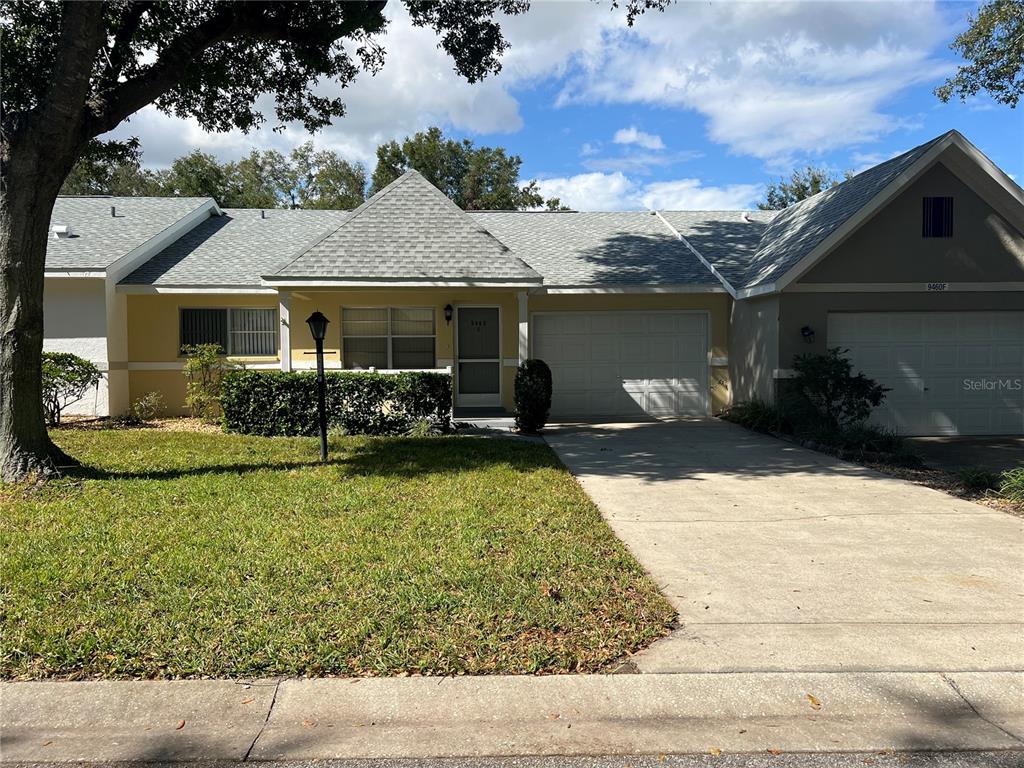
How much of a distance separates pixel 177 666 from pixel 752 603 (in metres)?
3.77

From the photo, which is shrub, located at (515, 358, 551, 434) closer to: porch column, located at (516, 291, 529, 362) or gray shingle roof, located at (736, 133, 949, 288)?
porch column, located at (516, 291, 529, 362)

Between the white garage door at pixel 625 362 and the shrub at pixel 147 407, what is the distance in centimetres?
804

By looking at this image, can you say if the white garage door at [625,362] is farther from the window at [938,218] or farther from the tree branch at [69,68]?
the tree branch at [69,68]

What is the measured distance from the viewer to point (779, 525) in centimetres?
684

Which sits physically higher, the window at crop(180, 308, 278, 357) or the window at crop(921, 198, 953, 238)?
the window at crop(921, 198, 953, 238)

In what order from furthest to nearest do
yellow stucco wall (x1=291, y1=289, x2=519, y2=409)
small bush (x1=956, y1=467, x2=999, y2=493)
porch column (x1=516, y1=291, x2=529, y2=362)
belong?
yellow stucco wall (x1=291, y1=289, x2=519, y2=409) → porch column (x1=516, y1=291, x2=529, y2=362) → small bush (x1=956, y1=467, x2=999, y2=493)

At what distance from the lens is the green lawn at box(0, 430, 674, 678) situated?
405 centimetres

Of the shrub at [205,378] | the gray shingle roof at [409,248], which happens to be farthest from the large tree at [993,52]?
the shrub at [205,378]

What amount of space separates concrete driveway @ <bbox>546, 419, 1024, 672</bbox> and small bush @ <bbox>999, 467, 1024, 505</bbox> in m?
0.57

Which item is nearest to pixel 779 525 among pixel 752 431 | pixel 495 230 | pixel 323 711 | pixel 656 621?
pixel 656 621

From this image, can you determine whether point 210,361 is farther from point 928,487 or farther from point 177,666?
point 928,487

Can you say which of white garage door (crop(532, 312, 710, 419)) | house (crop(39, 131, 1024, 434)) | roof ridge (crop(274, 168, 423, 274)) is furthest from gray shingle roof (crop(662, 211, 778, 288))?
roof ridge (crop(274, 168, 423, 274))

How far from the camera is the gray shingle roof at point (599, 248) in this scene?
1491 centimetres

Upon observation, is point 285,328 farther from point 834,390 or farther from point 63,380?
point 834,390
